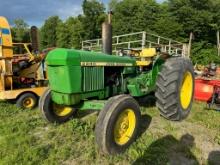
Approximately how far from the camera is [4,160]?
3604 millimetres

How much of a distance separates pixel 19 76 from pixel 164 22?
25617 millimetres

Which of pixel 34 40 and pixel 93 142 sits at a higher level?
pixel 34 40

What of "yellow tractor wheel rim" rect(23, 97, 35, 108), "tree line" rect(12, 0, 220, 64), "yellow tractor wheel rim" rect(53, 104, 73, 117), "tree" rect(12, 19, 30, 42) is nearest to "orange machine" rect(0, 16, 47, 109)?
"yellow tractor wheel rim" rect(23, 97, 35, 108)

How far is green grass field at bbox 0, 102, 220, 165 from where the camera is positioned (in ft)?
12.3

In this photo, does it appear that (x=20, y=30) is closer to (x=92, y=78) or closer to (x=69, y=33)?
(x=69, y=33)

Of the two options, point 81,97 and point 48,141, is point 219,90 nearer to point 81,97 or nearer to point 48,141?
point 81,97

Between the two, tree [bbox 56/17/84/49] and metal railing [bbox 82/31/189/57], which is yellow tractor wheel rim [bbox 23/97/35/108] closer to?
metal railing [bbox 82/31/189/57]

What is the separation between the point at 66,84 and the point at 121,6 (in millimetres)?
36518

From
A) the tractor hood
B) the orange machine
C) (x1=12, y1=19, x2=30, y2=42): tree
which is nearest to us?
the tractor hood

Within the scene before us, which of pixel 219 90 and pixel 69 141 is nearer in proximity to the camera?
pixel 69 141

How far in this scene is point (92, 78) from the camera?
13.9 feet

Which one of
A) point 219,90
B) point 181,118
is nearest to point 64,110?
point 181,118

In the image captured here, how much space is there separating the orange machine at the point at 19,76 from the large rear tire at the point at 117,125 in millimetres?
3593

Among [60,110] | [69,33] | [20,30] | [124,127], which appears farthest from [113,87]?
[20,30]
